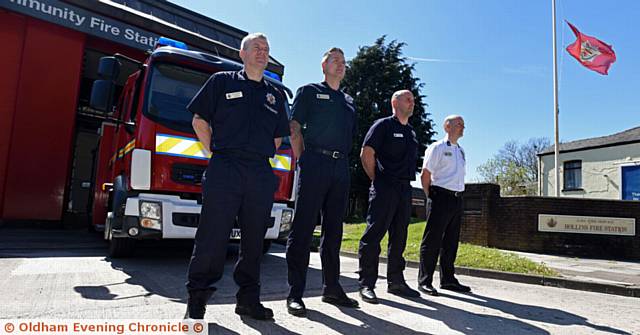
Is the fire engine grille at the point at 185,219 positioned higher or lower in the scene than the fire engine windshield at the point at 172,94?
lower

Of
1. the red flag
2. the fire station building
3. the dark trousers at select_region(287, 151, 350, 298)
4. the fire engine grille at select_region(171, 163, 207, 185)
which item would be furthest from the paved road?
the red flag

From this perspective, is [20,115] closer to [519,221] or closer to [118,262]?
[118,262]

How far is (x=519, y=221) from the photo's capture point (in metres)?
10.0

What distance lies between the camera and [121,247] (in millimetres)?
5324

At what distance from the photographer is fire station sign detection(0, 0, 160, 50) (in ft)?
28.4

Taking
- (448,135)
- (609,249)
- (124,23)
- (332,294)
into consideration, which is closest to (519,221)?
(609,249)

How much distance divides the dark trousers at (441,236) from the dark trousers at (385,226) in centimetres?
44

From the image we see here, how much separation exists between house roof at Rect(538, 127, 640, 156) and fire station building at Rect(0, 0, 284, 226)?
22117 millimetres

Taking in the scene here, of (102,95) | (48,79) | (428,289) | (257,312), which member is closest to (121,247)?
(102,95)

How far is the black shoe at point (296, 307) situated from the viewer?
10.1ft

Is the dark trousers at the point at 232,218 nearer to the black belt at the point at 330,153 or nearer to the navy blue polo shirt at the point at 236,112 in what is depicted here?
the navy blue polo shirt at the point at 236,112

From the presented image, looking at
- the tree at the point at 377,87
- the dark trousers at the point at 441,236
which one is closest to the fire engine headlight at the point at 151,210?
the dark trousers at the point at 441,236

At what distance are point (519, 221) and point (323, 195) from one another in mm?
8296

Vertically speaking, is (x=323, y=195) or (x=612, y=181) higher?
(x=612, y=181)
